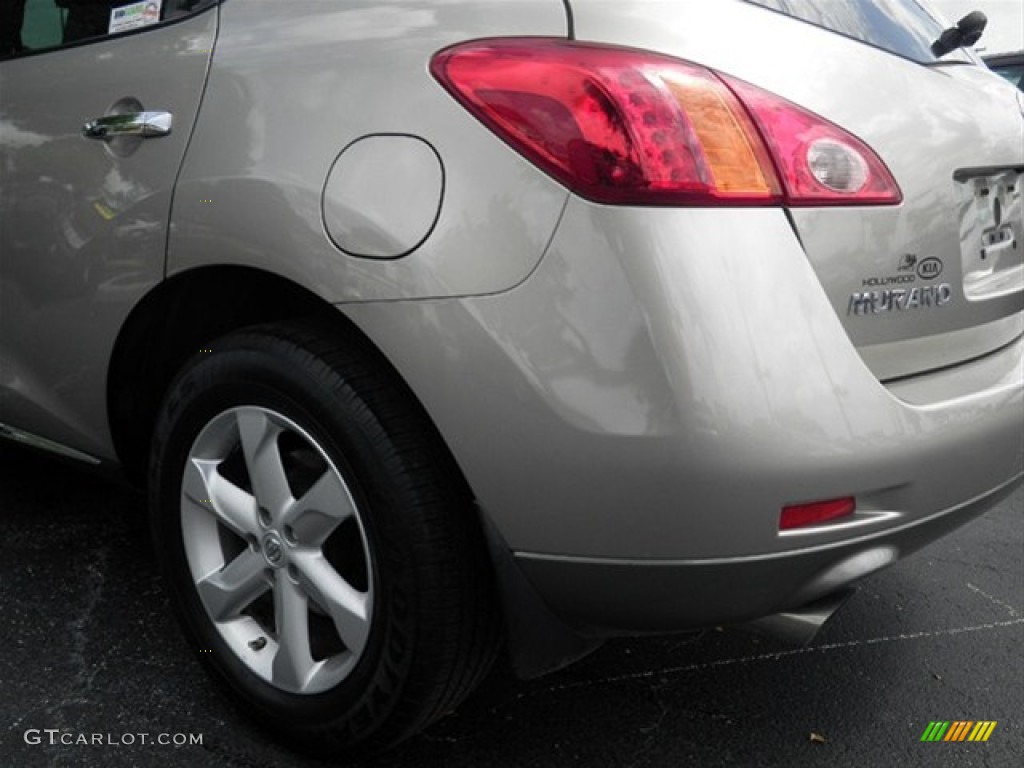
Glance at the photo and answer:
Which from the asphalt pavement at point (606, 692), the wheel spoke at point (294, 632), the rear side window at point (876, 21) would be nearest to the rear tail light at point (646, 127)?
Answer: the rear side window at point (876, 21)

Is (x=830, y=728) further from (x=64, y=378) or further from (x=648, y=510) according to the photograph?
(x=64, y=378)

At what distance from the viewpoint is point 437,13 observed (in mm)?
1573

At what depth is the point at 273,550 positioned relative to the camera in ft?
5.83

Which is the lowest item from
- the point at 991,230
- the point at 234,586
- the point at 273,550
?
the point at 234,586

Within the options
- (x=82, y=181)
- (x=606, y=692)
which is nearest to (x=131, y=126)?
(x=82, y=181)

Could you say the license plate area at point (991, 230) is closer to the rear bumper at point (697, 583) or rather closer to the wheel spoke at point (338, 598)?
the rear bumper at point (697, 583)

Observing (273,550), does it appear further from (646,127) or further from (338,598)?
(646,127)

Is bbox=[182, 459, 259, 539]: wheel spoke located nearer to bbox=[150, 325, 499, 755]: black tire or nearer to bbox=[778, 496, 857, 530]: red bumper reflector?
bbox=[150, 325, 499, 755]: black tire

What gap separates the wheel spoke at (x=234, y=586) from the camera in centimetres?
182

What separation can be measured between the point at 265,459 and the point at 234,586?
0.90ft

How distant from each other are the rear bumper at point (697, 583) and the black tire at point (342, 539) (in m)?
0.16

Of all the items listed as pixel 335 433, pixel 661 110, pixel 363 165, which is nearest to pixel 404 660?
pixel 335 433

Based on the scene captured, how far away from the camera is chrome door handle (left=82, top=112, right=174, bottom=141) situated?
185cm

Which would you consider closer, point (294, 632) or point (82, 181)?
point (294, 632)
